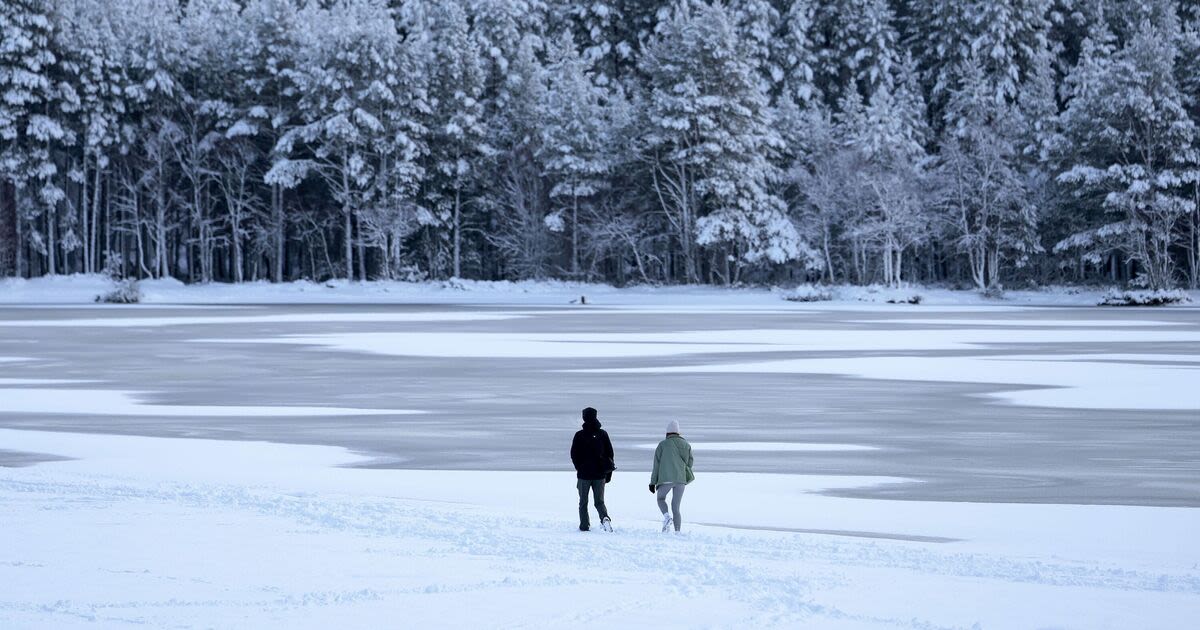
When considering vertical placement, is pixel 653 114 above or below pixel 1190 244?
above

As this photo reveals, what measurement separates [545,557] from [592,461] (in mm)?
1253

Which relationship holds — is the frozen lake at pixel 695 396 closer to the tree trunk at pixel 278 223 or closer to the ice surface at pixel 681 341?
the ice surface at pixel 681 341

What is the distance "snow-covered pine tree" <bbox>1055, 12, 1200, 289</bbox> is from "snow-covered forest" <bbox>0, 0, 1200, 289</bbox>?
174mm

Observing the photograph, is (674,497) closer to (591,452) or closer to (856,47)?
(591,452)

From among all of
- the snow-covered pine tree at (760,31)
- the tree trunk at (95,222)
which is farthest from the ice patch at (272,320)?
the snow-covered pine tree at (760,31)

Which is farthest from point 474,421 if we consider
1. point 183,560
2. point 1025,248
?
point 1025,248

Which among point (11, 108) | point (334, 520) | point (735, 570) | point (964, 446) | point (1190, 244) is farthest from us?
point (11, 108)

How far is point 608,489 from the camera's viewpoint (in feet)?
49.7

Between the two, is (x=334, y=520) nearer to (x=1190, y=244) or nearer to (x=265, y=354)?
(x=265, y=354)

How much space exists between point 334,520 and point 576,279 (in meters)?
70.8

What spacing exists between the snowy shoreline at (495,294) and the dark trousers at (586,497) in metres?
53.6

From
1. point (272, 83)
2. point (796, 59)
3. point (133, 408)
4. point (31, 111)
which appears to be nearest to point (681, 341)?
point (133, 408)

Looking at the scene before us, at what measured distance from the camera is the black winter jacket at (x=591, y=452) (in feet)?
39.9

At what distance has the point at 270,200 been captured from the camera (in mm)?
88375
